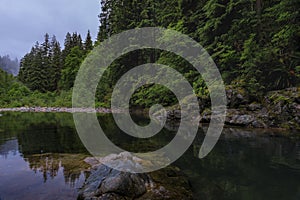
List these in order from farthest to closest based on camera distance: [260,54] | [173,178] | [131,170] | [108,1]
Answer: [108,1]
[260,54]
[173,178]
[131,170]

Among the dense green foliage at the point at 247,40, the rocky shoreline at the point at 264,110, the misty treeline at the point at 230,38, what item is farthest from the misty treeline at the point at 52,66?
the rocky shoreline at the point at 264,110

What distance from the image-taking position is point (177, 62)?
745 inches

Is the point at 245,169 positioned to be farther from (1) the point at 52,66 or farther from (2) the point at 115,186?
(1) the point at 52,66

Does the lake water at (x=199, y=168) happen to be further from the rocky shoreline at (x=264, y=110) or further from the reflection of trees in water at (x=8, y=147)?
the rocky shoreline at (x=264, y=110)

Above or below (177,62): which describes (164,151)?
below

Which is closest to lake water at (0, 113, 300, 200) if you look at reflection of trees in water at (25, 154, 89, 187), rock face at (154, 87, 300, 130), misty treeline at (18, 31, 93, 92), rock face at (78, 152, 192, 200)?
reflection of trees in water at (25, 154, 89, 187)

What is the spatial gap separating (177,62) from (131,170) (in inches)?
617

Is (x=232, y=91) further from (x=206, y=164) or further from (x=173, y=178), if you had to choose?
(x=173, y=178)

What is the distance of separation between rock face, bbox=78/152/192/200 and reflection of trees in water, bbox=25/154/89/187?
0.68 m

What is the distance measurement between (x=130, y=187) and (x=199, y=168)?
7.85ft

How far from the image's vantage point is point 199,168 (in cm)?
548

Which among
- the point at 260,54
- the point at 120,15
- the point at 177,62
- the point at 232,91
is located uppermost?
the point at 120,15

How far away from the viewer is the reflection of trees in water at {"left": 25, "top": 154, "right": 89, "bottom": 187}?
4.65 m

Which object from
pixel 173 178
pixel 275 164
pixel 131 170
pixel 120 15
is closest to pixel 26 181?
pixel 131 170
